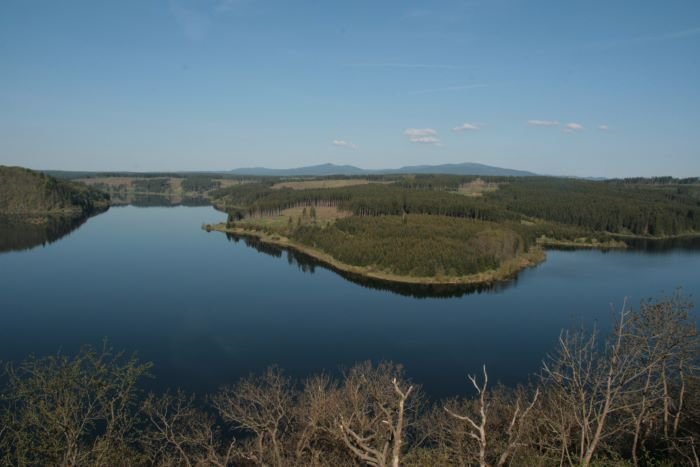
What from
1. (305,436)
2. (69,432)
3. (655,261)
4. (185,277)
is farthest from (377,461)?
(655,261)

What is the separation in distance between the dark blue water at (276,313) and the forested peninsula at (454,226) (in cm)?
708

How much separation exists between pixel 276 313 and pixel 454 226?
49.5 m

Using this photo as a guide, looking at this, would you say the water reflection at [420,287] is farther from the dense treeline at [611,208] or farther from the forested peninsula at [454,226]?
the dense treeline at [611,208]

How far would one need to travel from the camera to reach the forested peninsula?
236ft

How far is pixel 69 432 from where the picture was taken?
608 inches

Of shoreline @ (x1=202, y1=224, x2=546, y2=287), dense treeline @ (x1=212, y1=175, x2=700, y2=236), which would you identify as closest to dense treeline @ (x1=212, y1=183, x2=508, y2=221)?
dense treeline @ (x1=212, y1=175, x2=700, y2=236)

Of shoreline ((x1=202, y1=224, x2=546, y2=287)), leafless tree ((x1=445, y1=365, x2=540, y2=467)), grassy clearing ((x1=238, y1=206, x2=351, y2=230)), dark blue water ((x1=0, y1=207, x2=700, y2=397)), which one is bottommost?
dark blue water ((x1=0, y1=207, x2=700, y2=397))

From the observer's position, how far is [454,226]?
89.7 metres

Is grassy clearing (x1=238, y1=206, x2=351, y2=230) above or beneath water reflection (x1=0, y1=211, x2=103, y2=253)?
above

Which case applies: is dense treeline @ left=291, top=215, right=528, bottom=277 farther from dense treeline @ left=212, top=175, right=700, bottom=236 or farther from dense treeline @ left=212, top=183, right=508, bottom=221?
dense treeline @ left=212, top=175, right=700, bottom=236

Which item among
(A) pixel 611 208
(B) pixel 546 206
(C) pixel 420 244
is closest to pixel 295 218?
(C) pixel 420 244

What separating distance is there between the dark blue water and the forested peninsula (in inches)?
279

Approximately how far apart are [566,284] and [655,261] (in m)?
33.6

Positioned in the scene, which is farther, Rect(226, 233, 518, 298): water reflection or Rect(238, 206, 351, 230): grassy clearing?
Rect(238, 206, 351, 230): grassy clearing
